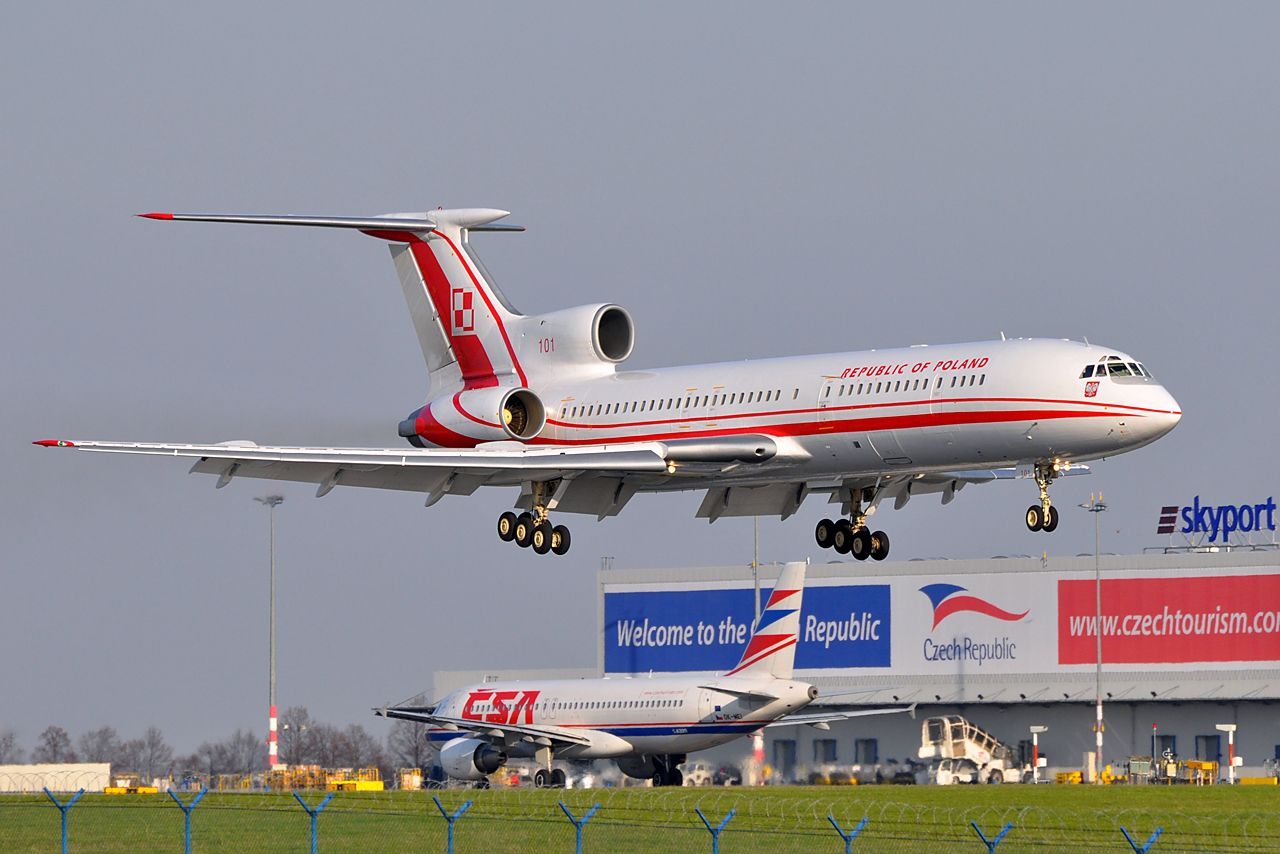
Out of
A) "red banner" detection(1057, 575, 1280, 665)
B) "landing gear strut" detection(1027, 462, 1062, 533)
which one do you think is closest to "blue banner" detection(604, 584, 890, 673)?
"red banner" detection(1057, 575, 1280, 665)

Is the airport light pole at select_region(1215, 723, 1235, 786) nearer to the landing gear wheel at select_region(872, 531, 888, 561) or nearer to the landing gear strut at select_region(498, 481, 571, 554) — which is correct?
the landing gear wheel at select_region(872, 531, 888, 561)

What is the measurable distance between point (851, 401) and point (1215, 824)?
1159cm

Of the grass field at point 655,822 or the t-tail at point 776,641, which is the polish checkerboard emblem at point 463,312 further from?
the t-tail at point 776,641

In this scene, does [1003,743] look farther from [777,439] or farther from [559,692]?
[777,439]

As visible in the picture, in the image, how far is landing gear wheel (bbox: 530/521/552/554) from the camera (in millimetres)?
46125

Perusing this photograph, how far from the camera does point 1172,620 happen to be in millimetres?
88062

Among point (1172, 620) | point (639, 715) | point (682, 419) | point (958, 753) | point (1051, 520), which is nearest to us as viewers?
point (1051, 520)

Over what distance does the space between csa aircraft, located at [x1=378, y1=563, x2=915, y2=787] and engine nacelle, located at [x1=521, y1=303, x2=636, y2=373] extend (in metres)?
16.4

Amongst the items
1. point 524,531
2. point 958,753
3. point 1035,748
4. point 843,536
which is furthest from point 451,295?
point 1035,748

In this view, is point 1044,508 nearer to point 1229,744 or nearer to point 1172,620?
point 1229,744

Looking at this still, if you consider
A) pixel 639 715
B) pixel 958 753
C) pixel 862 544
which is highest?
pixel 862 544

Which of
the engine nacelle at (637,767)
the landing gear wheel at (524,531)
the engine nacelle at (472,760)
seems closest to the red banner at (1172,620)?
the engine nacelle at (637,767)

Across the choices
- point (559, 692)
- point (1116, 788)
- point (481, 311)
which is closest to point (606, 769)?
point (559, 692)

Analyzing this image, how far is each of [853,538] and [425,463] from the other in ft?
31.6
